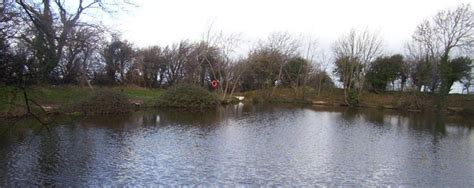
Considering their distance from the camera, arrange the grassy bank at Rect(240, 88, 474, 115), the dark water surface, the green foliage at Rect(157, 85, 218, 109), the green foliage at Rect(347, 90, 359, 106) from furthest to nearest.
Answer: the green foliage at Rect(347, 90, 359, 106), the grassy bank at Rect(240, 88, 474, 115), the green foliage at Rect(157, 85, 218, 109), the dark water surface

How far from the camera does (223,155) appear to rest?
13906mm

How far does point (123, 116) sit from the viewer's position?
2425cm

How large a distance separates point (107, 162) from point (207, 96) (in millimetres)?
20723

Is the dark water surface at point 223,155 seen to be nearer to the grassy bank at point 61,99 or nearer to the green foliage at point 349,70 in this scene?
the grassy bank at point 61,99

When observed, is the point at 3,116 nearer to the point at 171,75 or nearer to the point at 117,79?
the point at 117,79

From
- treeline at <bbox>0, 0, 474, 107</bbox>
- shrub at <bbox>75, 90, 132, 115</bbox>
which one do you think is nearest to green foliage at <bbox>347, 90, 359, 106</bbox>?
treeline at <bbox>0, 0, 474, 107</bbox>

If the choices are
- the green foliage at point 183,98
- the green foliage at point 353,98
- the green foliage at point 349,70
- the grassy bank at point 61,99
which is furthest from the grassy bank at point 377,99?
the grassy bank at point 61,99

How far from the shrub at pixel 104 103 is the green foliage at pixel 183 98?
17.5 feet

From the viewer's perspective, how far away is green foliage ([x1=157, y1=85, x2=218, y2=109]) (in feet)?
102

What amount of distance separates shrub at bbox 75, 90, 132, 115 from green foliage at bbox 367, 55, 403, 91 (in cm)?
2905

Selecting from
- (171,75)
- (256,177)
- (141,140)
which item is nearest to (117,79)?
(171,75)

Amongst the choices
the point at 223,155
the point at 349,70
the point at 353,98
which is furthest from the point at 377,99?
the point at 223,155

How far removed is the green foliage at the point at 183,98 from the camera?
3105cm

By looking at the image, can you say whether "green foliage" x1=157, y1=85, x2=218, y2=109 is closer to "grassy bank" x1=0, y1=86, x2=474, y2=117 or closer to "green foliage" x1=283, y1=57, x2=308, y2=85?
"grassy bank" x1=0, y1=86, x2=474, y2=117
